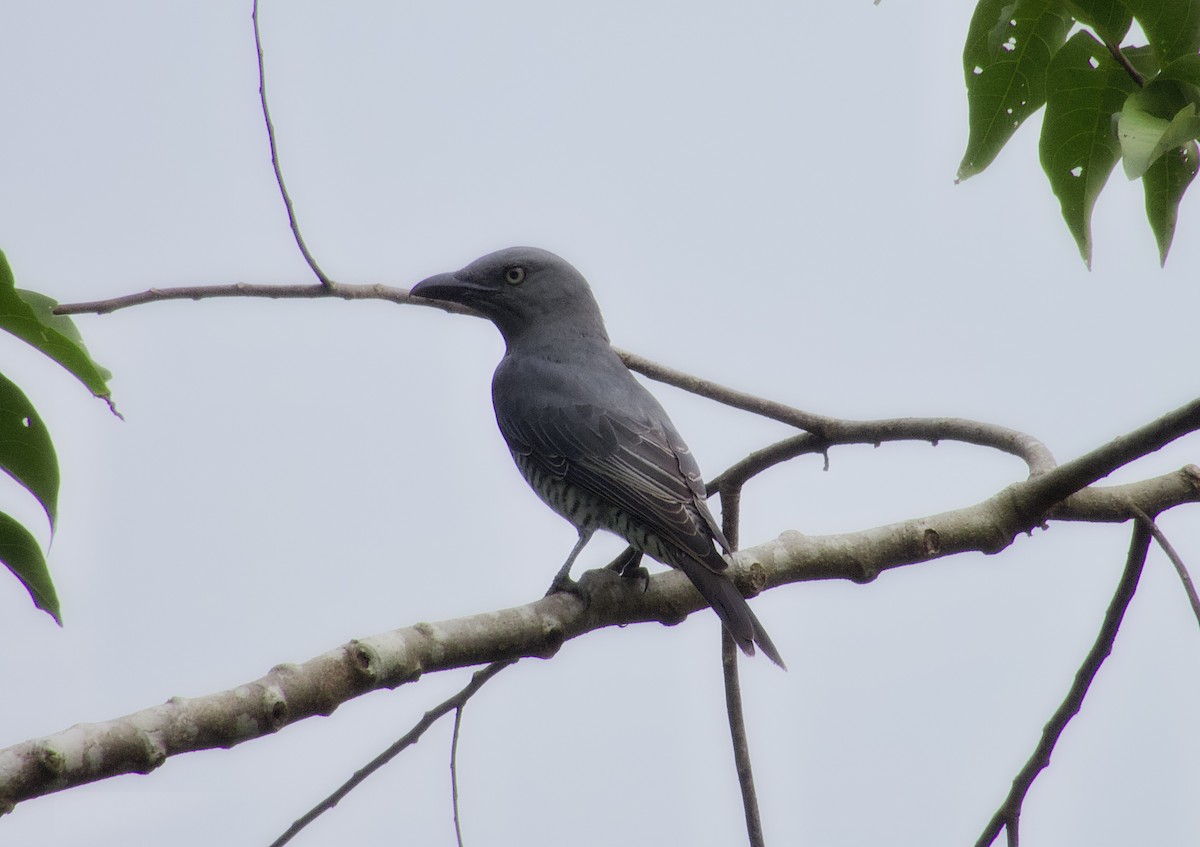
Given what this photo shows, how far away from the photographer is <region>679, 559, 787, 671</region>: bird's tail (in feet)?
12.9

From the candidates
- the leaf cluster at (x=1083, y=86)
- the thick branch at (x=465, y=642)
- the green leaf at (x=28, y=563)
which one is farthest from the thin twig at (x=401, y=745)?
the leaf cluster at (x=1083, y=86)

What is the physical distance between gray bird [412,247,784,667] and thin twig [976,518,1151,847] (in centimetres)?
94

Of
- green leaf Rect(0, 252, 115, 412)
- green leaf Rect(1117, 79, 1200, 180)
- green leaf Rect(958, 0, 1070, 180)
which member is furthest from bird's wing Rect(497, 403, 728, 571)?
green leaf Rect(1117, 79, 1200, 180)

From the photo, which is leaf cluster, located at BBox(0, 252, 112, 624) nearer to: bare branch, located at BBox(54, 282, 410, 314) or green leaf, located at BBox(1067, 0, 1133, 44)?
bare branch, located at BBox(54, 282, 410, 314)

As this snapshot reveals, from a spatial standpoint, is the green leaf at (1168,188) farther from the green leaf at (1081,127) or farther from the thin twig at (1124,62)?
the thin twig at (1124,62)

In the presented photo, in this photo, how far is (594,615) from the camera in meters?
3.71

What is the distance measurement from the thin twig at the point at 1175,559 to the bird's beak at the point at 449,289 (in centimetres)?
338

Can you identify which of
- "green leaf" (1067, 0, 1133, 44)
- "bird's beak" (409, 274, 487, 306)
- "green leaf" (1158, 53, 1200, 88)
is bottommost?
"green leaf" (1158, 53, 1200, 88)

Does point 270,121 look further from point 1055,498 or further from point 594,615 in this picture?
point 1055,498

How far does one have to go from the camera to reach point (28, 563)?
257cm

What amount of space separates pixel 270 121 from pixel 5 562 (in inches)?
68.2

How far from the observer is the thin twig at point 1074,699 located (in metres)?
3.21

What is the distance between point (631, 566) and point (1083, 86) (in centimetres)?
219

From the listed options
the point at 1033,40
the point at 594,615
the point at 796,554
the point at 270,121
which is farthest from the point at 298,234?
the point at 1033,40
